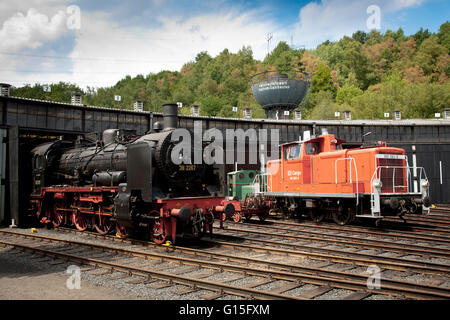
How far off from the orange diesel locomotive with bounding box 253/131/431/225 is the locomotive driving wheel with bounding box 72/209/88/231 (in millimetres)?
7870

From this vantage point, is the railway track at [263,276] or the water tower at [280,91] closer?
the railway track at [263,276]

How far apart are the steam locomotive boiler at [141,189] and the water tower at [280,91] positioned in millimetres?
29548

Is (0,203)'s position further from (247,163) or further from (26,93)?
(26,93)

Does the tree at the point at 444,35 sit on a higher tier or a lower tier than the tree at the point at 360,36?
lower

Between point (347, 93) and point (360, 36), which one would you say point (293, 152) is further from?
point (360, 36)

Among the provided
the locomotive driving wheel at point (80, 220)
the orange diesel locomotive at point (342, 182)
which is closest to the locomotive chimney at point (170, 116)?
the locomotive driving wheel at point (80, 220)

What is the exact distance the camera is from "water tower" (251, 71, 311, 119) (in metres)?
40.7

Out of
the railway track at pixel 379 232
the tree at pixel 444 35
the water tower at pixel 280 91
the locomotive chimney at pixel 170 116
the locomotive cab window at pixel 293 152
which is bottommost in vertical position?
the railway track at pixel 379 232

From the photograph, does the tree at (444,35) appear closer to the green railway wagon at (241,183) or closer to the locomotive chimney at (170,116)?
the green railway wagon at (241,183)

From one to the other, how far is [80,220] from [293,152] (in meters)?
9.63

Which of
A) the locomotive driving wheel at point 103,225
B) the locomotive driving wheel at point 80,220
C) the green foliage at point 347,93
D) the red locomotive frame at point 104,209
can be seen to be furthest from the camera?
the green foliage at point 347,93

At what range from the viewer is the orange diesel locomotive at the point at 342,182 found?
12.6 metres
